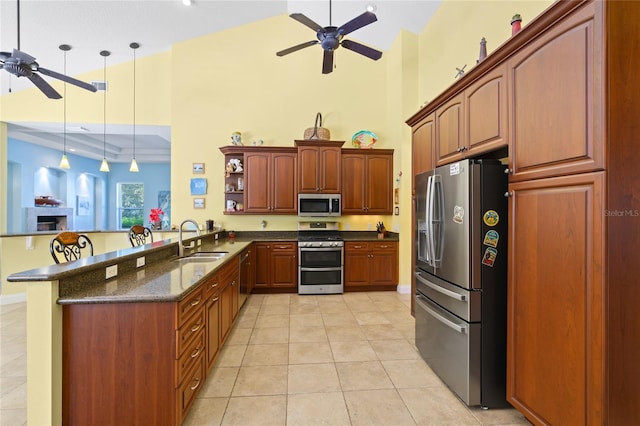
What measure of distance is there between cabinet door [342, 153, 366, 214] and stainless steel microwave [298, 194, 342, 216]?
16cm

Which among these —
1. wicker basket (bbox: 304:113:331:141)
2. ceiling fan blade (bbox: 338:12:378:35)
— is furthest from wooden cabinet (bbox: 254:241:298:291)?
ceiling fan blade (bbox: 338:12:378:35)

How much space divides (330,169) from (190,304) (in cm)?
350

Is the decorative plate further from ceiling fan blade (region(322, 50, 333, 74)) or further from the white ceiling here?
ceiling fan blade (region(322, 50, 333, 74))

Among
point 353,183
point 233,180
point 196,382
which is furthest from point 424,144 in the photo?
point 233,180

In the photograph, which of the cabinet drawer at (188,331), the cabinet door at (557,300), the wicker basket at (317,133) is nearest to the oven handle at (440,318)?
the cabinet door at (557,300)

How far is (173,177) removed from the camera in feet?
17.0

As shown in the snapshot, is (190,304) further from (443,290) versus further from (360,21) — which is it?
(360,21)

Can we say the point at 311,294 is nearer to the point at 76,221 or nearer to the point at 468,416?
the point at 468,416

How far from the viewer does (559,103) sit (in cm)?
150

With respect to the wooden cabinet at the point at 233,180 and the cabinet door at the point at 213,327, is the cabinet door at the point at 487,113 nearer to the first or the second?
→ the cabinet door at the point at 213,327

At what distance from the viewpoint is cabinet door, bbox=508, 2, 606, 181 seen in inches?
52.6

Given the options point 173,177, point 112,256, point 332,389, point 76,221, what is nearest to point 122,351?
point 112,256

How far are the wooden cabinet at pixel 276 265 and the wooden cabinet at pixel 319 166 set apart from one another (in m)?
1.03

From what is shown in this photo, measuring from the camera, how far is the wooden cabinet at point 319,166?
489 cm
